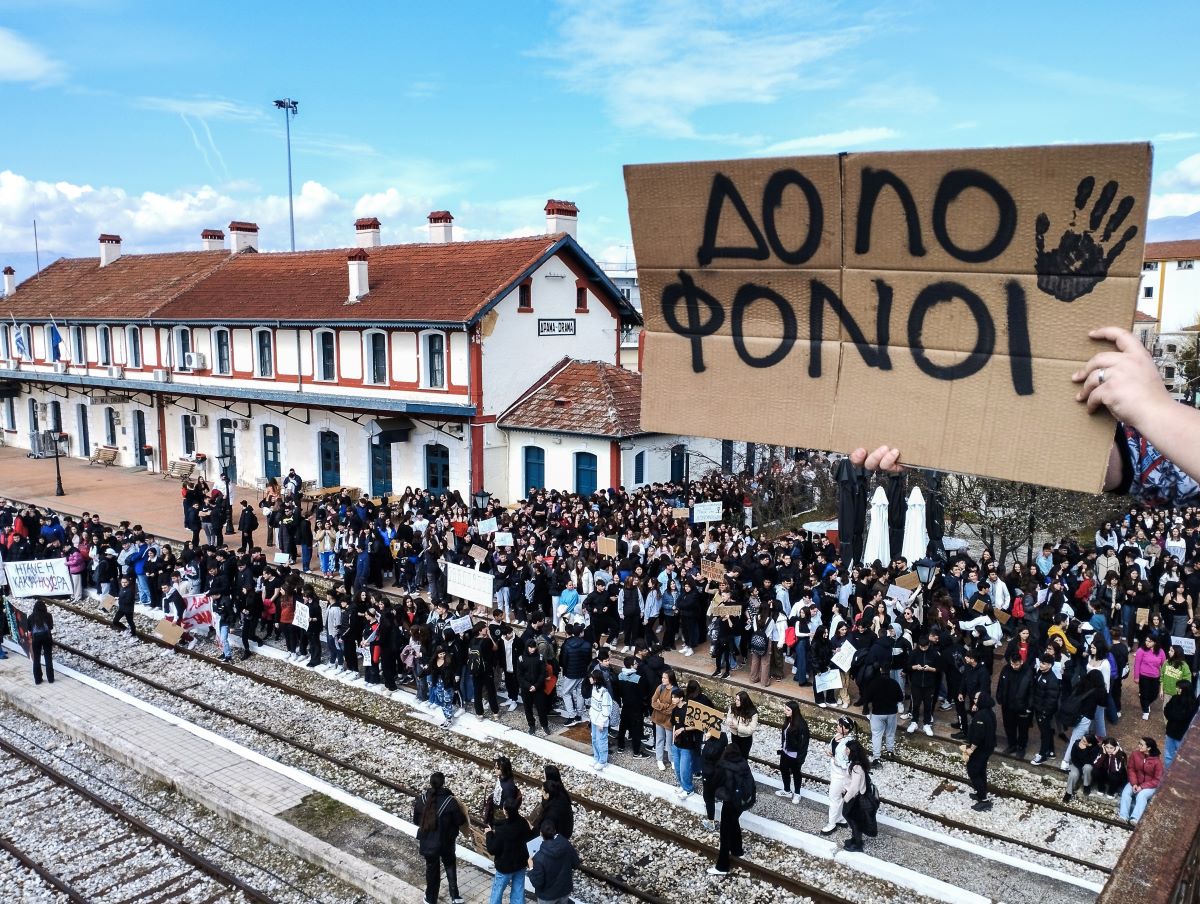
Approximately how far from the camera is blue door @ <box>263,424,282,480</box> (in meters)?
34.2

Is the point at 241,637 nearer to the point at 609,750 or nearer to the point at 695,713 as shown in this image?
the point at 609,750

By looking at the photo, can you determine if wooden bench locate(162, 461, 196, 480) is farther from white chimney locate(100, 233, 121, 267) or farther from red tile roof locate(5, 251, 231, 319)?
white chimney locate(100, 233, 121, 267)

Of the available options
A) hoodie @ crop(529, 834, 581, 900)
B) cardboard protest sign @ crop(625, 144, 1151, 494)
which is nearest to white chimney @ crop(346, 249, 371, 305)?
hoodie @ crop(529, 834, 581, 900)

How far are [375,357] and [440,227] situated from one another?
6.39m

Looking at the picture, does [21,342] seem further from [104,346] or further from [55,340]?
[104,346]

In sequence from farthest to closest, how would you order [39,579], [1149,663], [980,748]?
[39,579] < [1149,663] < [980,748]

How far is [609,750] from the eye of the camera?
13.4 metres

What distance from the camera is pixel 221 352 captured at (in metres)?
35.5

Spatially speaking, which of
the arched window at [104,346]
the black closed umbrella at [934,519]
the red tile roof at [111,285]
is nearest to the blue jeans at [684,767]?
the black closed umbrella at [934,519]

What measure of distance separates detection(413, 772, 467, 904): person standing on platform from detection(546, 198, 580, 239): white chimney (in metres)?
24.0

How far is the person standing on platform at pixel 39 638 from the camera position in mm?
16188

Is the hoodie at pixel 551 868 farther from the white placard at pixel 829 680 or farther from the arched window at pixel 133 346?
the arched window at pixel 133 346

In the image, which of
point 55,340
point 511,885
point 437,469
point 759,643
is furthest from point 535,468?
point 55,340

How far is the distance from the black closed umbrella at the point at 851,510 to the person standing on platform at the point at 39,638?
578 inches
